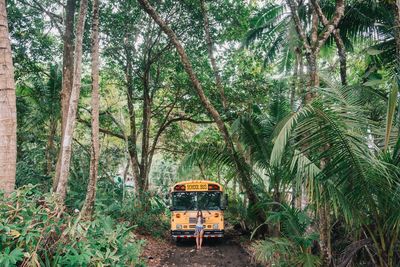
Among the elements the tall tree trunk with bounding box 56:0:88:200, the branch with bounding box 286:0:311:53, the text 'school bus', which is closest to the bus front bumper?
the text 'school bus'

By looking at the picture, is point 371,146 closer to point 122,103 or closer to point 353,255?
point 353,255

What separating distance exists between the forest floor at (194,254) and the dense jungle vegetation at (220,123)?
2.94ft

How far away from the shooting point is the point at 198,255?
34.1ft

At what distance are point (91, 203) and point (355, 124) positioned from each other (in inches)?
212

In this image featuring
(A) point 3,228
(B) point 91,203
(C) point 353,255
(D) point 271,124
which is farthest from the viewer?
(D) point 271,124

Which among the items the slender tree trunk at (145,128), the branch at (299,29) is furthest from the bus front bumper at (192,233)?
the branch at (299,29)

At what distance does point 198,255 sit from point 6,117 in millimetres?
7369

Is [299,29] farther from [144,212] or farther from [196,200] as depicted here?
[144,212]

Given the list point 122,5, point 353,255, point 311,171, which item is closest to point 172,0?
point 122,5

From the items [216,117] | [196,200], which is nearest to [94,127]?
[216,117]

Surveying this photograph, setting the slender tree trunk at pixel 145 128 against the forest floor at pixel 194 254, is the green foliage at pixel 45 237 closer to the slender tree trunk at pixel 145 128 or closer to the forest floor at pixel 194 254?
the forest floor at pixel 194 254

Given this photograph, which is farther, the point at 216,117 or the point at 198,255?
the point at 198,255

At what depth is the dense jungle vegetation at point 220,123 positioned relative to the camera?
14.2ft

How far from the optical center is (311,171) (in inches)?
200
